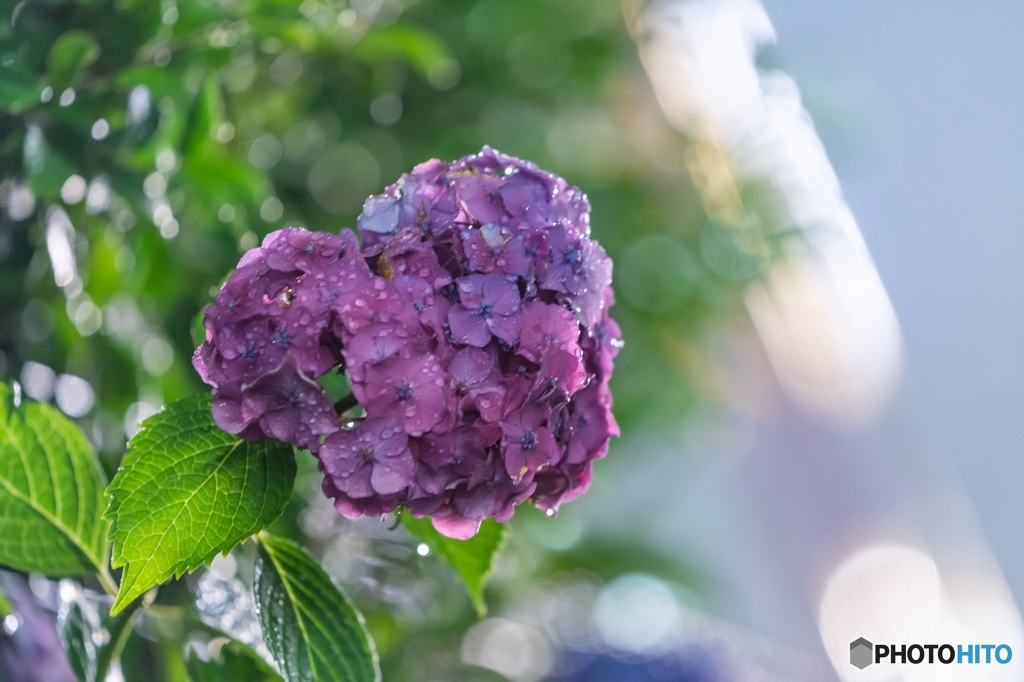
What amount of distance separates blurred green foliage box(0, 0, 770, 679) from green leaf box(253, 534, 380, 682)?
0.44ft

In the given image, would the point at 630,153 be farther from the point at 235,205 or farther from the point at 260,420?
the point at 260,420

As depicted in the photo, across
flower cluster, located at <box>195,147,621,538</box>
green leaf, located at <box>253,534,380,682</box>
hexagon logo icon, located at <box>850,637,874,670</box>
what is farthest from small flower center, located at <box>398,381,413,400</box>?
hexagon logo icon, located at <box>850,637,874,670</box>

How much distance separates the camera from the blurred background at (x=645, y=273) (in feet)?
1.77

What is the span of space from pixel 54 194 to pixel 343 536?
31 cm

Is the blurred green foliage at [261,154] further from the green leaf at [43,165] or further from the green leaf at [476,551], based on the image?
the green leaf at [476,551]

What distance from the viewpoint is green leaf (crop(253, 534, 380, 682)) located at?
1.29ft

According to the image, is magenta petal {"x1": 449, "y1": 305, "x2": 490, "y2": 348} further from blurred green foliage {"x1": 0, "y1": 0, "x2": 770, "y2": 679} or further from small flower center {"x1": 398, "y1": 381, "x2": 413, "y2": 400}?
blurred green foliage {"x1": 0, "y1": 0, "x2": 770, "y2": 679}

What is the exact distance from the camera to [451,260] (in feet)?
1.22

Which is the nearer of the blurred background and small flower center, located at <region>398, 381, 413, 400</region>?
small flower center, located at <region>398, 381, 413, 400</region>

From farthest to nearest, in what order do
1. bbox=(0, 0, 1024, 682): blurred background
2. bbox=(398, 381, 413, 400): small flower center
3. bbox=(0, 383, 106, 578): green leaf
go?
bbox=(0, 0, 1024, 682): blurred background
bbox=(0, 383, 106, 578): green leaf
bbox=(398, 381, 413, 400): small flower center

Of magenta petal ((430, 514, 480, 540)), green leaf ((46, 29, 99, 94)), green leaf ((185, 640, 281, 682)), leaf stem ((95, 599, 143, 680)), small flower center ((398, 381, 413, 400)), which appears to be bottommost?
green leaf ((185, 640, 281, 682))

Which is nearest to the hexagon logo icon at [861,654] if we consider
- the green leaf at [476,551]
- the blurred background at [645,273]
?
the blurred background at [645,273]

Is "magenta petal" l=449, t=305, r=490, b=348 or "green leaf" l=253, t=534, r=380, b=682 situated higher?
"magenta petal" l=449, t=305, r=490, b=348

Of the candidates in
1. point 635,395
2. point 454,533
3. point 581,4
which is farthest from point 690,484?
point 454,533
